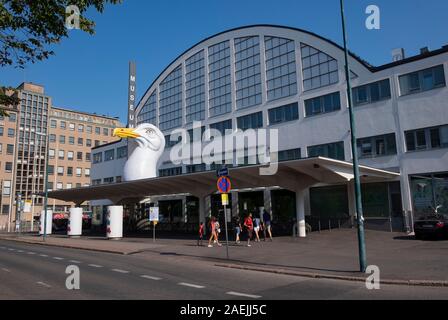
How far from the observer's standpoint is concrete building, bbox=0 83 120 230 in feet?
269

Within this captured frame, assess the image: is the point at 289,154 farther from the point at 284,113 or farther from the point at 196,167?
the point at 196,167

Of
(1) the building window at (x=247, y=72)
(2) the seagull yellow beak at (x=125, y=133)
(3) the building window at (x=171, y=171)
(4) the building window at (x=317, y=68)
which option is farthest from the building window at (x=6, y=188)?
(4) the building window at (x=317, y=68)

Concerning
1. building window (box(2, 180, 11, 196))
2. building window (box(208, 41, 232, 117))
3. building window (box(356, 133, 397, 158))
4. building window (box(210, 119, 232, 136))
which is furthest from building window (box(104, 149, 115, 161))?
building window (box(356, 133, 397, 158))

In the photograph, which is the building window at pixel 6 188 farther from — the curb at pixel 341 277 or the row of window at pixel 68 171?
the curb at pixel 341 277

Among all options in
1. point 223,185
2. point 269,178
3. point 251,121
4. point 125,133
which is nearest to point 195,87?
point 251,121

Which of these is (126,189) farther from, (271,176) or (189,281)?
(189,281)

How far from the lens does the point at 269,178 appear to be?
26.4 m

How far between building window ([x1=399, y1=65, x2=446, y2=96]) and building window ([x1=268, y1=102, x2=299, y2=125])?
31.8 ft

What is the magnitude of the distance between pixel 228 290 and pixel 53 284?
191 inches

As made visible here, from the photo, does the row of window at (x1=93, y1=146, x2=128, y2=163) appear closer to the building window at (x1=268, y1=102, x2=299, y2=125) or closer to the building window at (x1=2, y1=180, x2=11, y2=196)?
the building window at (x1=268, y1=102, x2=299, y2=125)

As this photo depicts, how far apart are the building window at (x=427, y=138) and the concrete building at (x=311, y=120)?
7cm

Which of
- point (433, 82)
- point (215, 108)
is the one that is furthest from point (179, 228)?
point (433, 82)

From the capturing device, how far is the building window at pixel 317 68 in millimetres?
34906

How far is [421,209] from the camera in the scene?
28188mm
